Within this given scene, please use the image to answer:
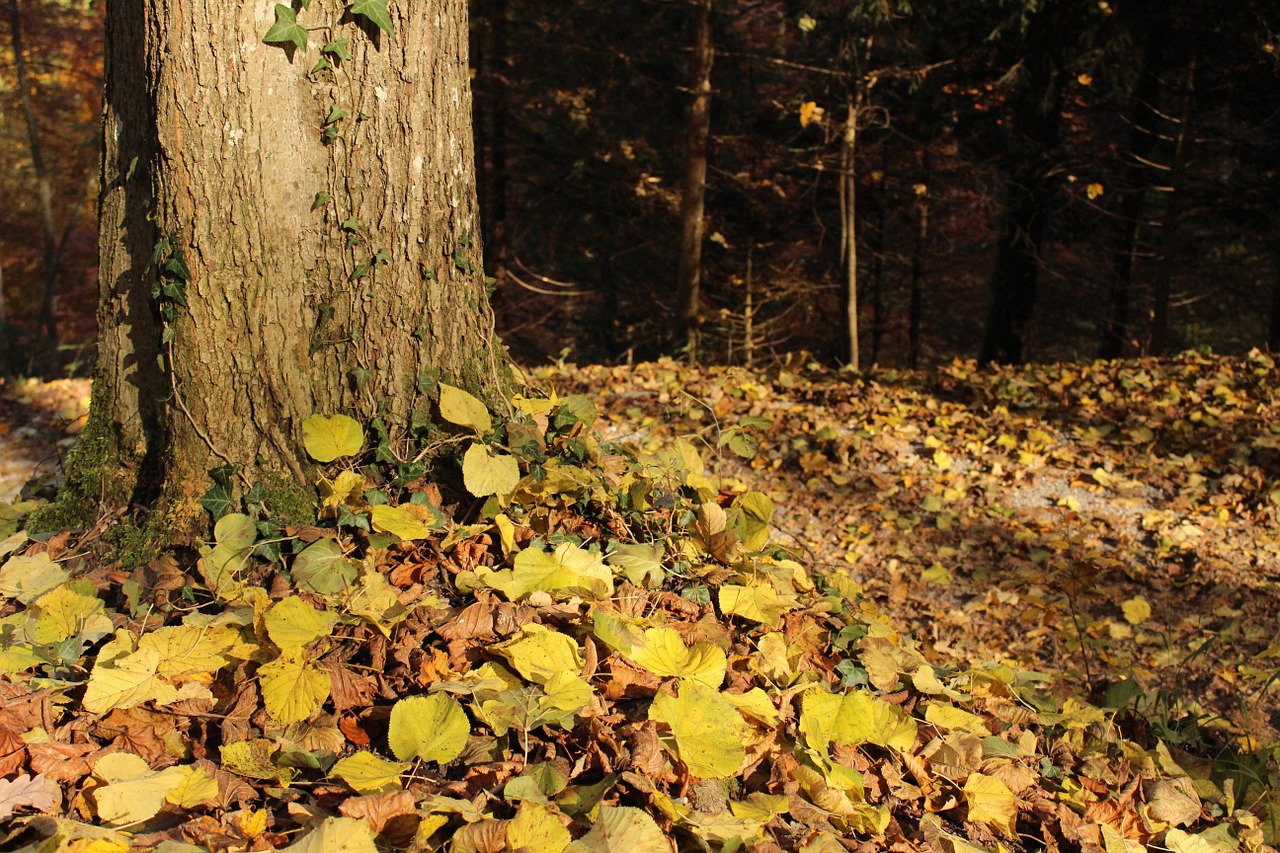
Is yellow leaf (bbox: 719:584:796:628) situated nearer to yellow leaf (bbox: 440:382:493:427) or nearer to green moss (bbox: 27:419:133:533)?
yellow leaf (bbox: 440:382:493:427)

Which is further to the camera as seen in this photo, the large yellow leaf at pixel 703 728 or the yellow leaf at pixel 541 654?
the yellow leaf at pixel 541 654

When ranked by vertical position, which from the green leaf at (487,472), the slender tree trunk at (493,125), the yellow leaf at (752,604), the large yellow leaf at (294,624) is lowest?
the yellow leaf at (752,604)

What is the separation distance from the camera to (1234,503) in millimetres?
5137

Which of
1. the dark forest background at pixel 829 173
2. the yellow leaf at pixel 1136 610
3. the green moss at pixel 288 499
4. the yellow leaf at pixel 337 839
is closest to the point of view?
the yellow leaf at pixel 337 839

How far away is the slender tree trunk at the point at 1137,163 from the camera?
10688 mm

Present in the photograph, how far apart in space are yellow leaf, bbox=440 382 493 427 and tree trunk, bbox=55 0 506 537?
0.10m

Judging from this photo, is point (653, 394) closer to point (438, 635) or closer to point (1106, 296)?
point (438, 635)

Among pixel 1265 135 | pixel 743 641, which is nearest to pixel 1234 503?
pixel 743 641

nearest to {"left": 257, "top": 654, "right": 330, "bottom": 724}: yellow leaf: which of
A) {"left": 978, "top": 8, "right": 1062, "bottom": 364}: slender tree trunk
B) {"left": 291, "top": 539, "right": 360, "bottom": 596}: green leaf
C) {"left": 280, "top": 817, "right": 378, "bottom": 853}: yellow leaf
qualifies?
{"left": 291, "top": 539, "right": 360, "bottom": 596}: green leaf

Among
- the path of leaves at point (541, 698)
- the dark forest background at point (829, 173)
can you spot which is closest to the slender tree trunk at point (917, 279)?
the dark forest background at point (829, 173)

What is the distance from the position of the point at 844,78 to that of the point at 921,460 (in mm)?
6138

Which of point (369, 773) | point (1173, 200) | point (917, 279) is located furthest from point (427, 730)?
point (917, 279)

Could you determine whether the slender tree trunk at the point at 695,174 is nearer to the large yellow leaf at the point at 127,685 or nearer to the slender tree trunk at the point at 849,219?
the slender tree trunk at the point at 849,219

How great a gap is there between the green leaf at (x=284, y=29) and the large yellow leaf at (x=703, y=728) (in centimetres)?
192
